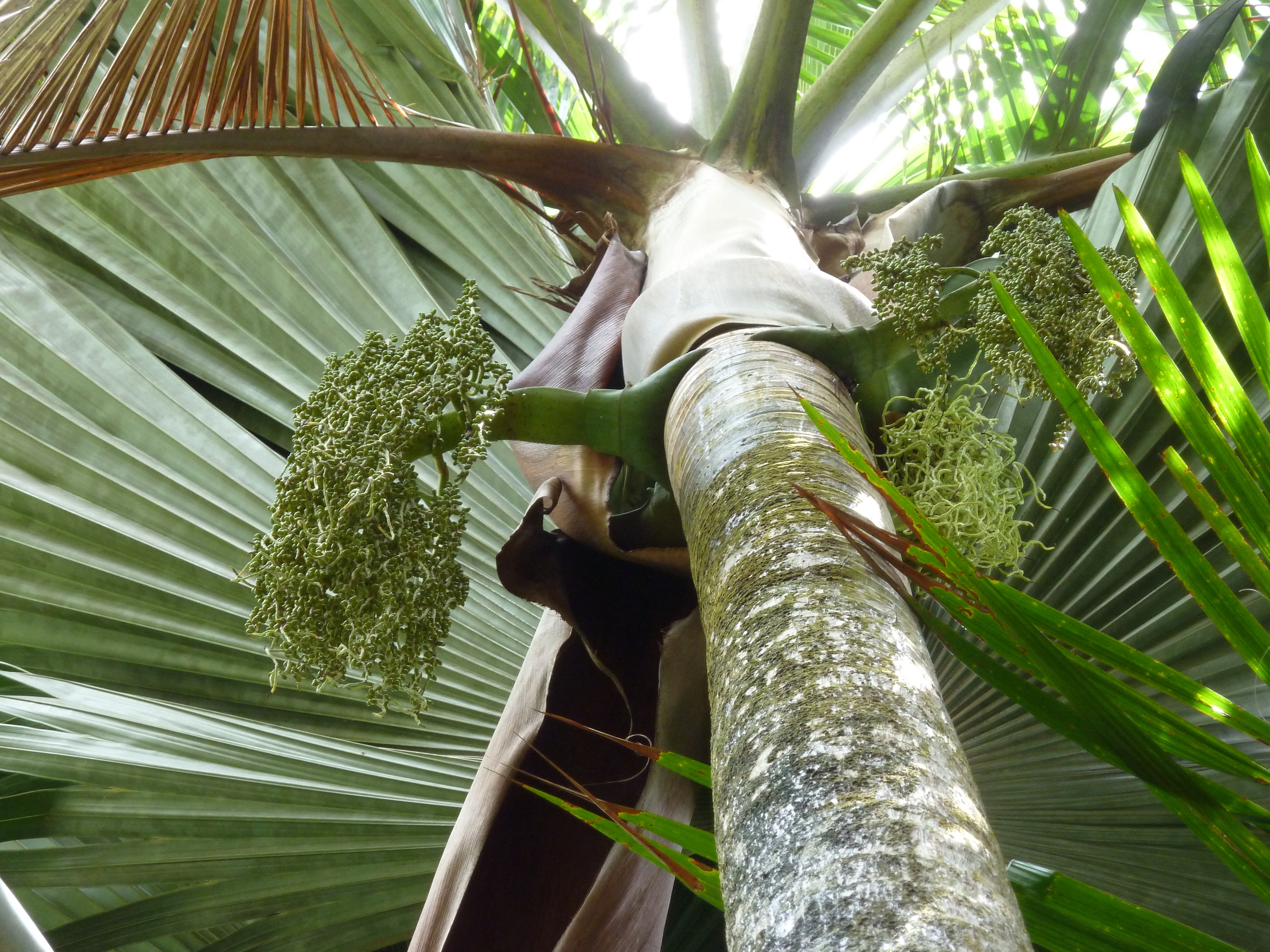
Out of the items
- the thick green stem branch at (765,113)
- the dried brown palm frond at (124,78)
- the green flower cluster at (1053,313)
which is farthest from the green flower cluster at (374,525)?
the thick green stem branch at (765,113)

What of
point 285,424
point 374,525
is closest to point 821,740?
point 374,525

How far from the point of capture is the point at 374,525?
0.92m

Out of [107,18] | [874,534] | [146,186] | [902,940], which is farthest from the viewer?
[146,186]

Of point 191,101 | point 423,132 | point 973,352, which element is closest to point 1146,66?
point 973,352

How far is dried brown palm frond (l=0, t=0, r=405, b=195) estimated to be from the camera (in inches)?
→ 38.8

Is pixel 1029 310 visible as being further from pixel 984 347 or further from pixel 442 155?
pixel 442 155

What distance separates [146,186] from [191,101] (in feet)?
2.52

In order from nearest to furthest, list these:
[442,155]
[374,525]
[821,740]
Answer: [821,740] → [374,525] → [442,155]

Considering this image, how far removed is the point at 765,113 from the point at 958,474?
69 cm

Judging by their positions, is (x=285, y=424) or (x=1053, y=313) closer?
(x=1053, y=313)

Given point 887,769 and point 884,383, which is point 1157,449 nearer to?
point 884,383

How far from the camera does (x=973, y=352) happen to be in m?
1.20

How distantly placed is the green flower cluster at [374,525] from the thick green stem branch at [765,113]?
0.68 meters

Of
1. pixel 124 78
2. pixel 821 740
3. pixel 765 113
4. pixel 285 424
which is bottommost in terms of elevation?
pixel 821 740
